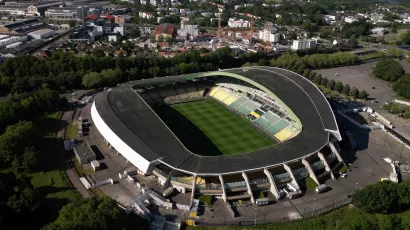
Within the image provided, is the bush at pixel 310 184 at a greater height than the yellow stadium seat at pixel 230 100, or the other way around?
Result: the yellow stadium seat at pixel 230 100

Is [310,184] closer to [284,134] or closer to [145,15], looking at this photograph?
[284,134]

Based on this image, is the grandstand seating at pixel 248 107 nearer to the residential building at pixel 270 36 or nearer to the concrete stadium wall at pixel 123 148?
the concrete stadium wall at pixel 123 148

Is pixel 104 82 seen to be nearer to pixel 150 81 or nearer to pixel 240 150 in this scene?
pixel 150 81

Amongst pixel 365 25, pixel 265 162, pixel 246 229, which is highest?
pixel 365 25

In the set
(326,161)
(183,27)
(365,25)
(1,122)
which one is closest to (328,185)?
(326,161)

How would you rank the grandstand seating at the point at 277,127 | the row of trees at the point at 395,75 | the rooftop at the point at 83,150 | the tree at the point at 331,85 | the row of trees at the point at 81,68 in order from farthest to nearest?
the tree at the point at 331,85, the row of trees at the point at 395,75, the row of trees at the point at 81,68, the grandstand seating at the point at 277,127, the rooftop at the point at 83,150

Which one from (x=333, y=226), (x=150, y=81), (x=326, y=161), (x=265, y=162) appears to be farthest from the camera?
(x=150, y=81)

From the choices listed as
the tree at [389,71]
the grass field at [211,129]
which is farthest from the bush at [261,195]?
the tree at [389,71]
